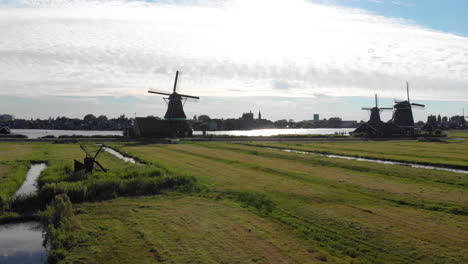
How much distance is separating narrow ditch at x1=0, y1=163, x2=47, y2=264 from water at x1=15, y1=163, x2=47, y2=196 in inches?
210

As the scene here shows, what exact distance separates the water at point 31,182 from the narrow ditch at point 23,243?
5.35 metres

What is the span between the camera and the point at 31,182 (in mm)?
22250

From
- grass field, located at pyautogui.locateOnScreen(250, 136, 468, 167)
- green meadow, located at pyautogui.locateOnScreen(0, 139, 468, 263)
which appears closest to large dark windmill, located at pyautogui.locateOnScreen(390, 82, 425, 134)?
grass field, located at pyautogui.locateOnScreen(250, 136, 468, 167)

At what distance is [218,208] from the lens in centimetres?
1502

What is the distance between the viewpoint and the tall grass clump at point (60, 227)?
10457 mm

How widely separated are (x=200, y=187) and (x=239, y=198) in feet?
10.7

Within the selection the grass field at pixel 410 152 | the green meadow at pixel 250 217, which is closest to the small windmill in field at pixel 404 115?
the grass field at pixel 410 152

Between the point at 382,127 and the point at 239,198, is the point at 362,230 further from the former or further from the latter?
the point at 382,127

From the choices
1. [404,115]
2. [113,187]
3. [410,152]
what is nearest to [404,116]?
[404,115]

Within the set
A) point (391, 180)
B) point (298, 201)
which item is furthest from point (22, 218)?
point (391, 180)

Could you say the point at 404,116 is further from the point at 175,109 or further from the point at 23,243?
the point at 23,243

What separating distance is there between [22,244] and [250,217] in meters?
7.57

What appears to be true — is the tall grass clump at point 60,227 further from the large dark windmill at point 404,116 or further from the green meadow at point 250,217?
the large dark windmill at point 404,116

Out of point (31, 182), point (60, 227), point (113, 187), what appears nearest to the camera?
point (60, 227)
